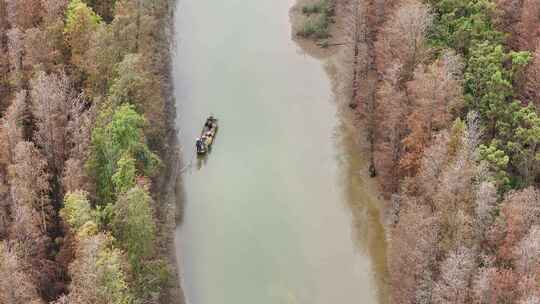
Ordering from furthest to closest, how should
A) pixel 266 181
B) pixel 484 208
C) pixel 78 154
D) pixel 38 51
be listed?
pixel 266 181 < pixel 38 51 < pixel 78 154 < pixel 484 208

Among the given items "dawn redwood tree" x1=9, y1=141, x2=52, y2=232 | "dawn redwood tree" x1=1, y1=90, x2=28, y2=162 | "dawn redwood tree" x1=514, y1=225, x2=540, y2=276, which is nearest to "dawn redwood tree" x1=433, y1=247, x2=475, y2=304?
"dawn redwood tree" x1=514, y1=225, x2=540, y2=276

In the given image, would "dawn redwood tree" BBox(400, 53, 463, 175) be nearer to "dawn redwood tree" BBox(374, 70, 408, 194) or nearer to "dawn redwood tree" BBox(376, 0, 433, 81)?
"dawn redwood tree" BBox(374, 70, 408, 194)

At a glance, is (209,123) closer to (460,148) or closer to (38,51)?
(38,51)

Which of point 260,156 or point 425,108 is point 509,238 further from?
point 260,156

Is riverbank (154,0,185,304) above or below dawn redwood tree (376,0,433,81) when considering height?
below

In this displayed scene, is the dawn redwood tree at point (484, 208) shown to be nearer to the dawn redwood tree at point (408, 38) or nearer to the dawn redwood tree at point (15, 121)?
the dawn redwood tree at point (408, 38)

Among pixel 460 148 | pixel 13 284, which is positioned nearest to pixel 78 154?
pixel 13 284

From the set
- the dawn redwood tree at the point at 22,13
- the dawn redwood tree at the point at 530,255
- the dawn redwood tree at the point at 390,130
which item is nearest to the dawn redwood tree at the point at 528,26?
the dawn redwood tree at the point at 390,130
